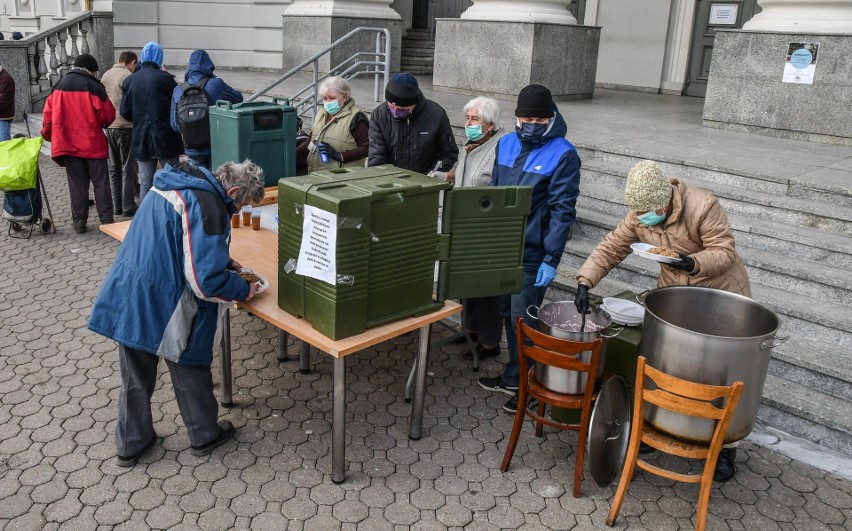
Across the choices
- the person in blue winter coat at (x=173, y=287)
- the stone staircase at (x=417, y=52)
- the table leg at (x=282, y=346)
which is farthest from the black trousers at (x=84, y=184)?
the stone staircase at (x=417, y=52)

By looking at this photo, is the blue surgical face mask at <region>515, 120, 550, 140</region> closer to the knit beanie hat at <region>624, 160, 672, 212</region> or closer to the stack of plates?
the knit beanie hat at <region>624, 160, 672, 212</region>

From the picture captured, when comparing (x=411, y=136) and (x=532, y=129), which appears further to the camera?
(x=411, y=136)

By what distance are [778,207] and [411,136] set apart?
296cm

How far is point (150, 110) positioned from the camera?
760 cm

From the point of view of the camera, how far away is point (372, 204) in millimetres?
3432

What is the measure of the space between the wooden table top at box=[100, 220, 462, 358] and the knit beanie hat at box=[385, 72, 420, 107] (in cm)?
133

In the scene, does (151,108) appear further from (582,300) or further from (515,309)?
(582,300)

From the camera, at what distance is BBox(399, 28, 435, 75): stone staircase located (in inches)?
585

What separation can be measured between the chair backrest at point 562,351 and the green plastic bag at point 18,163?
5.62 meters

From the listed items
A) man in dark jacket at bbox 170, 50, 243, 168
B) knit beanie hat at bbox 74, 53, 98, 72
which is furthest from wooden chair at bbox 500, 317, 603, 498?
knit beanie hat at bbox 74, 53, 98, 72

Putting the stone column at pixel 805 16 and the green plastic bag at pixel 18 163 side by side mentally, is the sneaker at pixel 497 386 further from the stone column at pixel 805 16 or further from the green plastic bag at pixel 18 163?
the stone column at pixel 805 16

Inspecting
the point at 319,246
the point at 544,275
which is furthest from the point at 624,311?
the point at 319,246

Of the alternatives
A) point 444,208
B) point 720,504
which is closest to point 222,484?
point 444,208

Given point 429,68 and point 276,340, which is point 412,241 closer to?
point 276,340
